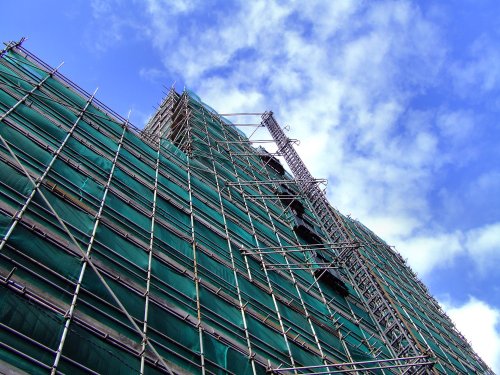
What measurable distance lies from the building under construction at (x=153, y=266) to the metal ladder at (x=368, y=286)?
2.9 inches

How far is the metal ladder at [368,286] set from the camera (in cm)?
1434

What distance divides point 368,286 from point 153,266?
33.1ft

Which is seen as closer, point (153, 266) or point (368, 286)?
point (153, 266)

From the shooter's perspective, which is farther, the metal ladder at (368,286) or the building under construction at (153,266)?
the metal ladder at (368,286)

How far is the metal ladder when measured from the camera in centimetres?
1434

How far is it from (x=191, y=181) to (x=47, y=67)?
5.57 metres

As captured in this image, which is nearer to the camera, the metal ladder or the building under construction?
the building under construction

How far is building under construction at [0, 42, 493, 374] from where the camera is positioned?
7008mm

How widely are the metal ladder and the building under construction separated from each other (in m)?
0.07

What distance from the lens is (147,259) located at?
31.4 feet

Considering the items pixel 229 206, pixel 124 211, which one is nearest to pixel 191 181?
pixel 229 206

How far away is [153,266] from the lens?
31.4ft

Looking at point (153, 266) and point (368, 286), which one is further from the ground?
point (368, 286)

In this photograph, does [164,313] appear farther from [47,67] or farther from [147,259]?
[47,67]
